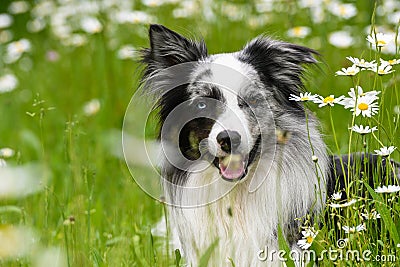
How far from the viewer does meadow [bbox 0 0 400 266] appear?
3277mm

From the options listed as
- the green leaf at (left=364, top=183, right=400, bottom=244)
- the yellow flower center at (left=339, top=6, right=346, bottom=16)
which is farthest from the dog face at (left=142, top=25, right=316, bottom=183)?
the yellow flower center at (left=339, top=6, right=346, bottom=16)

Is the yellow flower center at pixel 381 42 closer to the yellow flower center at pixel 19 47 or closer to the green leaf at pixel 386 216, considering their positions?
the green leaf at pixel 386 216

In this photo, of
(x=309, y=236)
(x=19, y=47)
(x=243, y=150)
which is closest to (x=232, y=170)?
(x=243, y=150)

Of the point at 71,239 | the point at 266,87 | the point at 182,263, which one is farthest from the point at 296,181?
the point at 71,239

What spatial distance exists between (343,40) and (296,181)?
245cm

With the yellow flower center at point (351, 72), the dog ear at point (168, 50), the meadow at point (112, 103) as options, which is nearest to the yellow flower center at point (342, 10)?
the meadow at point (112, 103)

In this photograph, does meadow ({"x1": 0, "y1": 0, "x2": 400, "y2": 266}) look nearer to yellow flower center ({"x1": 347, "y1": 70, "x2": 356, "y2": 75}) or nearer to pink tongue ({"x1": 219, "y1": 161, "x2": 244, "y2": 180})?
yellow flower center ({"x1": 347, "y1": 70, "x2": 356, "y2": 75})

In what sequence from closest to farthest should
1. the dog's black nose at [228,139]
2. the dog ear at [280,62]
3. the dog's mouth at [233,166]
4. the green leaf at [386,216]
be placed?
the green leaf at [386,216] < the dog's black nose at [228,139] < the dog's mouth at [233,166] < the dog ear at [280,62]

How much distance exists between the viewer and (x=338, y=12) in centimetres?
567

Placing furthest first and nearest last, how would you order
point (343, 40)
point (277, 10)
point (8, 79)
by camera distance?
point (277, 10), point (8, 79), point (343, 40)

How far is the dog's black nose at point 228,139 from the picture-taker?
3.07m

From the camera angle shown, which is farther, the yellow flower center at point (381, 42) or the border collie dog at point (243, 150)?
the border collie dog at point (243, 150)

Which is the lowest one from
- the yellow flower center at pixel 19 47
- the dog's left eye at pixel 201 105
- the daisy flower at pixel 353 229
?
the daisy flower at pixel 353 229

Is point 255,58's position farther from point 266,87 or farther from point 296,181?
point 296,181
